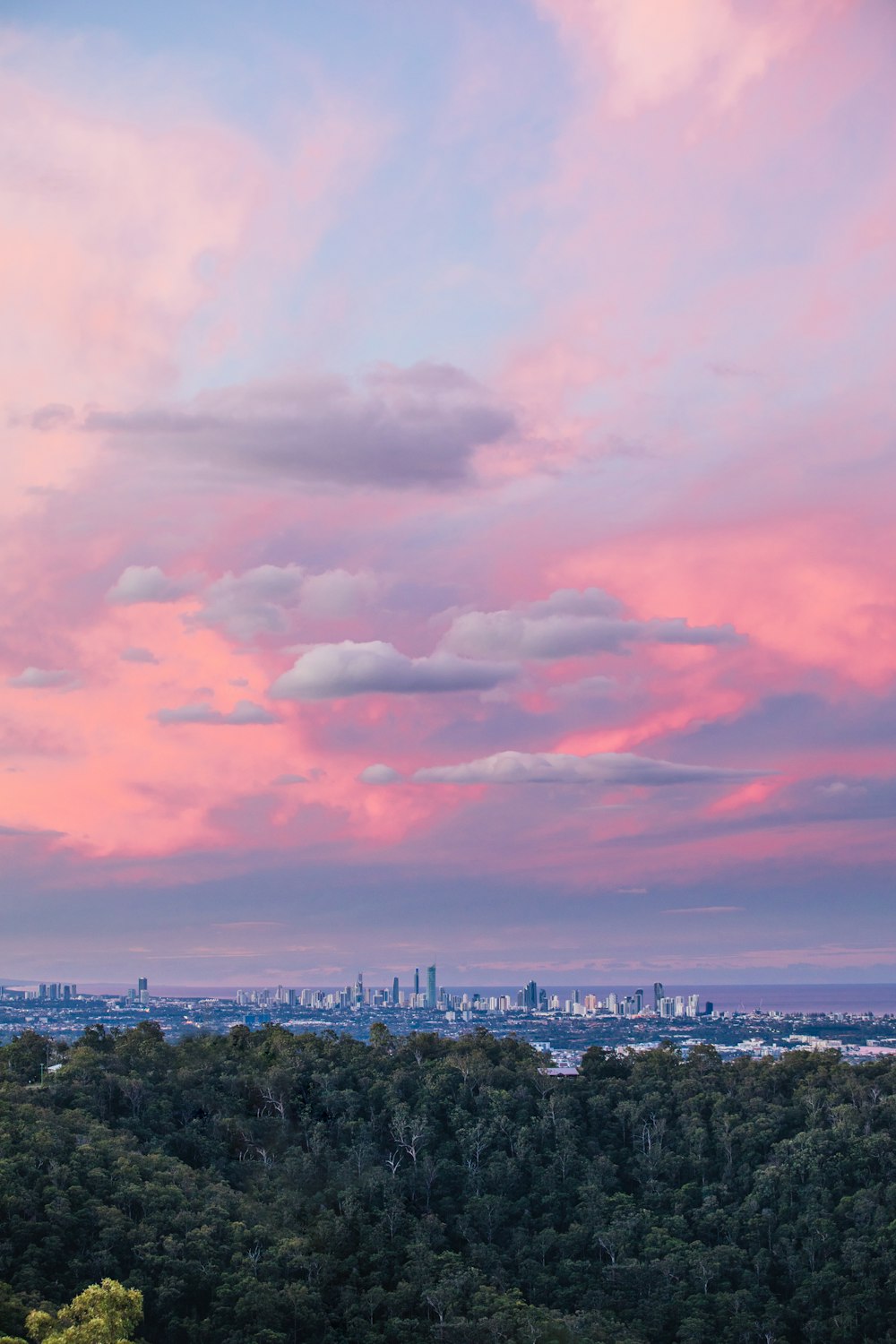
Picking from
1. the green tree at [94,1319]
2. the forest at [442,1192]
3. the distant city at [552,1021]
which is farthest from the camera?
the distant city at [552,1021]

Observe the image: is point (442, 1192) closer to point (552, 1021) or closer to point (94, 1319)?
point (94, 1319)

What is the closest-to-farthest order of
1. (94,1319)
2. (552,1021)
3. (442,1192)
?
(94,1319)
(442,1192)
(552,1021)

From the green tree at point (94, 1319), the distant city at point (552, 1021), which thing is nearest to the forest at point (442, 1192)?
the green tree at point (94, 1319)

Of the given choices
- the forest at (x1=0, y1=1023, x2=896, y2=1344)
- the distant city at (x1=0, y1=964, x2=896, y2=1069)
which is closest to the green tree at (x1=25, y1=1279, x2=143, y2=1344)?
the forest at (x1=0, y1=1023, x2=896, y2=1344)

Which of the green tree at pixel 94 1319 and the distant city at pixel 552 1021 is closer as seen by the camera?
the green tree at pixel 94 1319

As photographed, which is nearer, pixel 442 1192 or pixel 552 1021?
pixel 442 1192

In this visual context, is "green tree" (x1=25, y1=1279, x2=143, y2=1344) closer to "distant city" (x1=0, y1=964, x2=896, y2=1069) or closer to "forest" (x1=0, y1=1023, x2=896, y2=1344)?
"forest" (x1=0, y1=1023, x2=896, y2=1344)

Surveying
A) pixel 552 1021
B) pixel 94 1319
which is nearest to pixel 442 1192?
pixel 94 1319

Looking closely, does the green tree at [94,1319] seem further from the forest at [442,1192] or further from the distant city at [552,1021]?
the distant city at [552,1021]

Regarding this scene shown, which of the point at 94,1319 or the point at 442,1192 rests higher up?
the point at 94,1319

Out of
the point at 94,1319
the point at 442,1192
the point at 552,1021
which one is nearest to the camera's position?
the point at 94,1319
